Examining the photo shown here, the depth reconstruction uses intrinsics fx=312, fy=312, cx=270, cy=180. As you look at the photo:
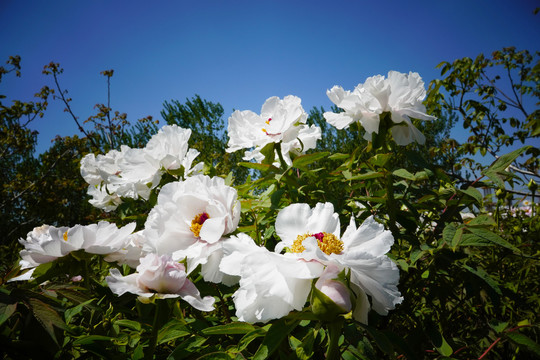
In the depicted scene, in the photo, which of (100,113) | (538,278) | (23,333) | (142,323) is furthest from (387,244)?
(100,113)

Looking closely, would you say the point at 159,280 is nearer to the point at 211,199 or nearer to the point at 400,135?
the point at 211,199

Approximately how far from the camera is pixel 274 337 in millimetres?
519

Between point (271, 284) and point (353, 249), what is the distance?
18 centimetres

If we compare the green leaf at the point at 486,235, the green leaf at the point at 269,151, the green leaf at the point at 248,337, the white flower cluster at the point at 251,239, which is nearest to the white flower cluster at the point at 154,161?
the white flower cluster at the point at 251,239

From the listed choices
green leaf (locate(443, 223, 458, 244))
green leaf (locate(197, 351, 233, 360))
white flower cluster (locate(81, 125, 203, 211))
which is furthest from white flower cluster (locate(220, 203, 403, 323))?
white flower cluster (locate(81, 125, 203, 211))

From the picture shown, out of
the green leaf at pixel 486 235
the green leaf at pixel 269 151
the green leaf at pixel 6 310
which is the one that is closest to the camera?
the green leaf at pixel 6 310

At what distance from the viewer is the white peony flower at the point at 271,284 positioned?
18.8 inches

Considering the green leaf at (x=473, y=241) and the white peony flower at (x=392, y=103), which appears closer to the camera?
the green leaf at (x=473, y=241)

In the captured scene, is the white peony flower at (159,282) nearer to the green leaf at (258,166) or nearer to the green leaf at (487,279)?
the green leaf at (258,166)

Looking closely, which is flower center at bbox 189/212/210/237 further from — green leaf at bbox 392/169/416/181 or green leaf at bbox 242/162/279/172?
green leaf at bbox 392/169/416/181

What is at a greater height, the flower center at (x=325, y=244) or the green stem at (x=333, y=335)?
the flower center at (x=325, y=244)

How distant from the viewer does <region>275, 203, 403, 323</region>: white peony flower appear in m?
0.48

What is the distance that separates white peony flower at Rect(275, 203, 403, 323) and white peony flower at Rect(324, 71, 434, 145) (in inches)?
13.8

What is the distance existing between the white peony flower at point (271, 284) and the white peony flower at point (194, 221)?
13cm
